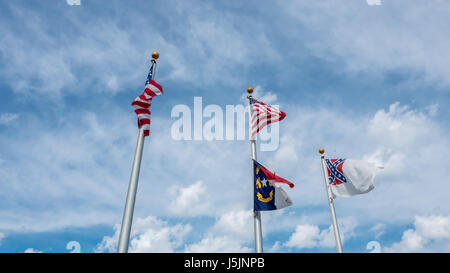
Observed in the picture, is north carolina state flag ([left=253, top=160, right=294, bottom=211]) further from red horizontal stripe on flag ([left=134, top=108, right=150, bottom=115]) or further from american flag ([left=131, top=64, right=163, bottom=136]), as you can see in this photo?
red horizontal stripe on flag ([left=134, top=108, right=150, bottom=115])

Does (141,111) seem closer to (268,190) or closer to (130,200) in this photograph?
(130,200)

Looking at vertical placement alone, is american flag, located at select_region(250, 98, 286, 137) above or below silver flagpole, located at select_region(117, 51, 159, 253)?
above

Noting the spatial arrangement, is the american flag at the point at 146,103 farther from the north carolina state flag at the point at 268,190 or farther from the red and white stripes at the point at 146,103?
the north carolina state flag at the point at 268,190

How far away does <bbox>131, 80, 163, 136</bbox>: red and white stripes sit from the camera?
38.8 ft

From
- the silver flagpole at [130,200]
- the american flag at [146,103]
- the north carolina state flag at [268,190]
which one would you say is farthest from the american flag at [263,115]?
the silver flagpole at [130,200]

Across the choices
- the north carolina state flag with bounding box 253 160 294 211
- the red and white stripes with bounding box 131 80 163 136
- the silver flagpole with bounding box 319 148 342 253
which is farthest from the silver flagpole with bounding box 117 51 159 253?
the silver flagpole with bounding box 319 148 342 253

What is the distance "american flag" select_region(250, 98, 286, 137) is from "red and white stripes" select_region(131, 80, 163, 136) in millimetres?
5620

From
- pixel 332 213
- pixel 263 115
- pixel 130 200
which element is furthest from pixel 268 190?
pixel 130 200

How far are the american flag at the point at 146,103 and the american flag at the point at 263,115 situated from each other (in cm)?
562
